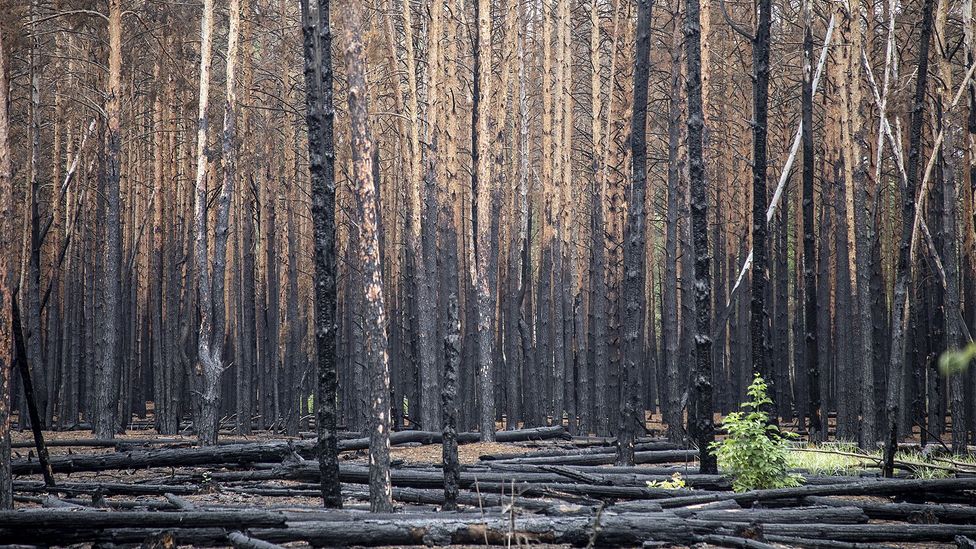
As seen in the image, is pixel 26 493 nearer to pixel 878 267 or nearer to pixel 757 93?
pixel 757 93

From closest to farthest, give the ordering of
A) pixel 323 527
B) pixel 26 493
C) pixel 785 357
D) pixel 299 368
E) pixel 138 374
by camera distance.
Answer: pixel 323 527 < pixel 26 493 < pixel 785 357 < pixel 299 368 < pixel 138 374

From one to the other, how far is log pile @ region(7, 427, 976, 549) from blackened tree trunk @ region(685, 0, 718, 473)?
0.55 meters

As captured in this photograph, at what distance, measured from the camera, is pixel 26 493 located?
9.02 metres

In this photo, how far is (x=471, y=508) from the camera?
8.00 m

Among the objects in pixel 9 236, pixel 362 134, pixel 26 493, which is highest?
pixel 362 134

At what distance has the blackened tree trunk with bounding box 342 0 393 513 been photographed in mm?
7504

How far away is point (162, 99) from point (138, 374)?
29.2ft

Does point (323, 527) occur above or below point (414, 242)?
below

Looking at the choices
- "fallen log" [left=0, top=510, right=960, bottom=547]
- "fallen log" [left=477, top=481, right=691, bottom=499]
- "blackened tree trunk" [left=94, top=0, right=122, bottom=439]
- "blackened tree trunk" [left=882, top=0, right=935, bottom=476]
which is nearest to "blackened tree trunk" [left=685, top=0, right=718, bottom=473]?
"fallen log" [left=477, top=481, right=691, bottom=499]

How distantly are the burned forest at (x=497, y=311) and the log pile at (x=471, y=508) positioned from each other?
0.11 ft

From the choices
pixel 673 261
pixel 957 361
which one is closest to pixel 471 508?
pixel 957 361

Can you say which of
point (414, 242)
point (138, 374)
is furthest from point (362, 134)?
point (138, 374)

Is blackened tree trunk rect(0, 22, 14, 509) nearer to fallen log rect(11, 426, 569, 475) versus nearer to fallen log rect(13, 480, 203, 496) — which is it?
fallen log rect(13, 480, 203, 496)

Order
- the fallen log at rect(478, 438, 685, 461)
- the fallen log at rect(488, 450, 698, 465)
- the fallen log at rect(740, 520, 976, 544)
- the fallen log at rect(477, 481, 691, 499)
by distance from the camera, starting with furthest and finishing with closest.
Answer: the fallen log at rect(478, 438, 685, 461)
the fallen log at rect(488, 450, 698, 465)
the fallen log at rect(477, 481, 691, 499)
the fallen log at rect(740, 520, 976, 544)
